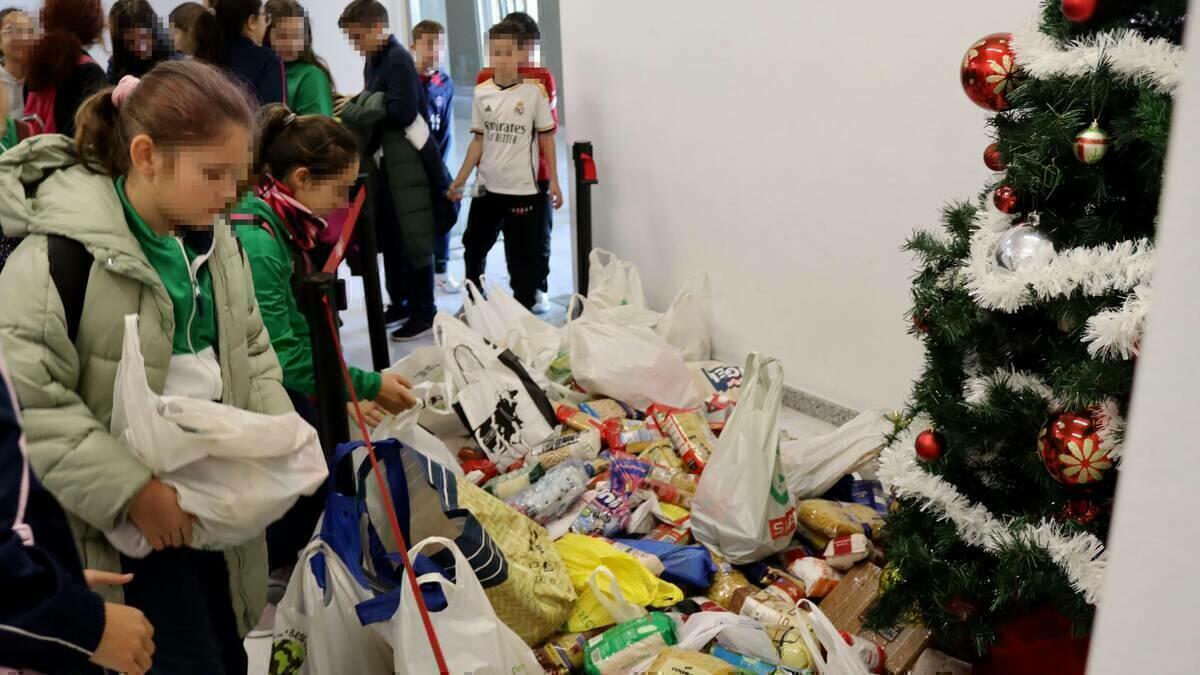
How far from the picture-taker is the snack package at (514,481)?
9.23 feet

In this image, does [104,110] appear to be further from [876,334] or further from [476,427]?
[876,334]

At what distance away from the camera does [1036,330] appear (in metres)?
1.84

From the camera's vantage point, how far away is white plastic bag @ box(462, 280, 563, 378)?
3.50 meters

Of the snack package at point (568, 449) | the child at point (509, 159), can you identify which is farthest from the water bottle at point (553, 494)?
the child at point (509, 159)

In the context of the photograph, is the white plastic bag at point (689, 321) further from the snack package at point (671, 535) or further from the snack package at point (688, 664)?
the snack package at point (688, 664)

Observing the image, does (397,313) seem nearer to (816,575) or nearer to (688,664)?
(816,575)

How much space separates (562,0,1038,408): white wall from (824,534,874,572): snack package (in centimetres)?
89

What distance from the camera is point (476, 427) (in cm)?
304

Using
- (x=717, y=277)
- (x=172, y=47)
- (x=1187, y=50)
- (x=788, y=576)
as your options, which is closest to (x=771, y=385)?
(x=788, y=576)

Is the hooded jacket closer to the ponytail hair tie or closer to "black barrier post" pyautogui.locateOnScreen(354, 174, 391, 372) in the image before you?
the ponytail hair tie

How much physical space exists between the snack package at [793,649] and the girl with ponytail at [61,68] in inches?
118

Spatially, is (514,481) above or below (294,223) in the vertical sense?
below

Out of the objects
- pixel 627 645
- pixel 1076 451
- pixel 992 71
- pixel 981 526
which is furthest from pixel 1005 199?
pixel 627 645

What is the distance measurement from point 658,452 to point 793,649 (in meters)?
0.99
